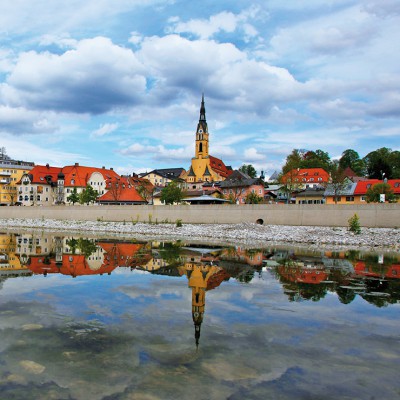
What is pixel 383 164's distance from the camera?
8606 centimetres

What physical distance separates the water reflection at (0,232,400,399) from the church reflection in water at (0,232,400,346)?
5.4 inches

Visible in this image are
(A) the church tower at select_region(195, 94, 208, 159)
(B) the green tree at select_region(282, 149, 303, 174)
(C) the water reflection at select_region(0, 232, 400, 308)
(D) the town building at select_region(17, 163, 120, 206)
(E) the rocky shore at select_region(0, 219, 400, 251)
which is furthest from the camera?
(A) the church tower at select_region(195, 94, 208, 159)

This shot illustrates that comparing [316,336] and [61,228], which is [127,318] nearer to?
[316,336]

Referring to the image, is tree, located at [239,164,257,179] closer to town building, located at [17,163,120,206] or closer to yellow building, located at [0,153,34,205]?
town building, located at [17,163,120,206]

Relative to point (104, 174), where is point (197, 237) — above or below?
below

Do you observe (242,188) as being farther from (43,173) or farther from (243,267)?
(243,267)

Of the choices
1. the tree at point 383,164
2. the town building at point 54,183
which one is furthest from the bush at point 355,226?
the town building at point 54,183

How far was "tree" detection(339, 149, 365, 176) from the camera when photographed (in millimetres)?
114062

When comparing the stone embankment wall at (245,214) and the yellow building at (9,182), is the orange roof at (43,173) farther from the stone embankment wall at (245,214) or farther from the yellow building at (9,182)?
the stone embankment wall at (245,214)

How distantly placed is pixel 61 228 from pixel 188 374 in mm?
51023

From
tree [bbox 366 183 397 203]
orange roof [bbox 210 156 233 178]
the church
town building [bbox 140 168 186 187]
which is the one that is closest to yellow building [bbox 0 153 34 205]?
town building [bbox 140 168 186 187]

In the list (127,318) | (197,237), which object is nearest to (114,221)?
(197,237)

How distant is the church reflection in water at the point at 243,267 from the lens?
1437 cm

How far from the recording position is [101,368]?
24.2 feet
